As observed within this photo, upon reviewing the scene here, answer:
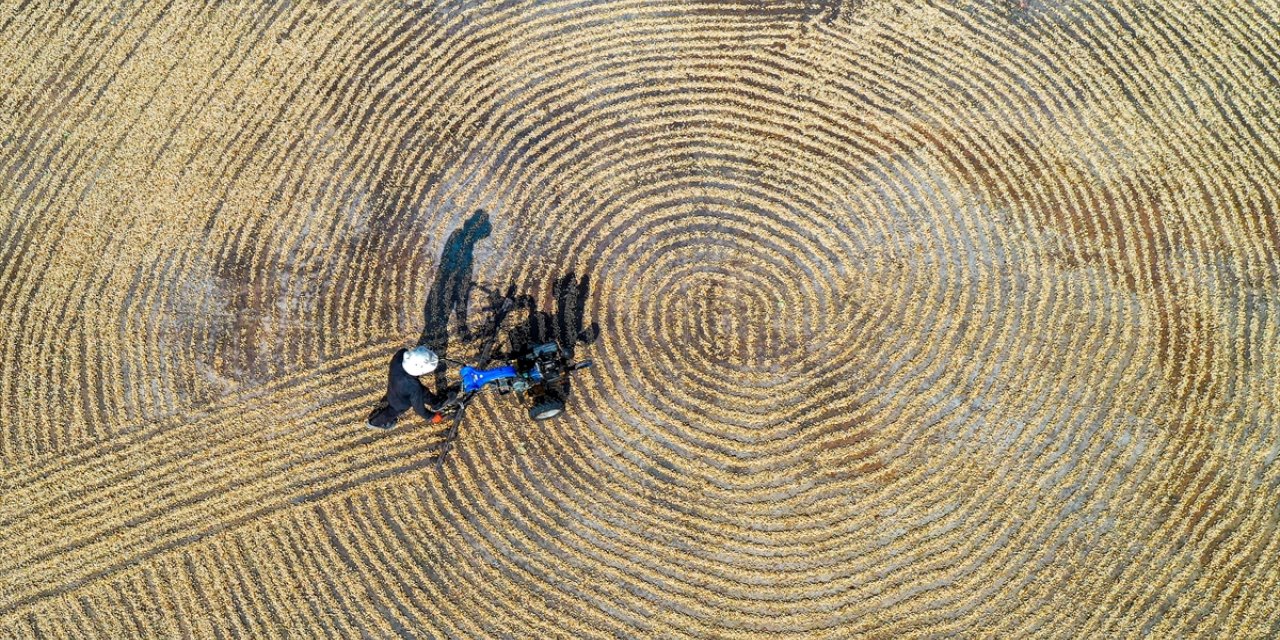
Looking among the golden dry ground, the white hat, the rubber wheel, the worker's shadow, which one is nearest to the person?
the white hat

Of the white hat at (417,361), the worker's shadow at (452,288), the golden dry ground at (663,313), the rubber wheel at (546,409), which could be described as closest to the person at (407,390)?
the white hat at (417,361)

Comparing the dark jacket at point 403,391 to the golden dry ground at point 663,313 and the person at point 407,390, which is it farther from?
the golden dry ground at point 663,313

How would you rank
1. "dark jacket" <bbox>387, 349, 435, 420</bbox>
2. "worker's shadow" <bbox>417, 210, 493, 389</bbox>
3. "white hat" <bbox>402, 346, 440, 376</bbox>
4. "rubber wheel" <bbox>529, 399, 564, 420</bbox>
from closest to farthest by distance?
"white hat" <bbox>402, 346, 440, 376</bbox>, "dark jacket" <bbox>387, 349, 435, 420</bbox>, "rubber wheel" <bbox>529, 399, 564, 420</bbox>, "worker's shadow" <bbox>417, 210, 493, 389</bbox>

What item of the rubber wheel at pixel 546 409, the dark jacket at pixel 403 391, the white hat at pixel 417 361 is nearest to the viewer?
the white hat at pixel 417 361

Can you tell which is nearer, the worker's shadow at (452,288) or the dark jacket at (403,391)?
the dark jacket at (403,391)

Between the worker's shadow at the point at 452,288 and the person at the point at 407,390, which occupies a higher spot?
the worker's shadow at the point at 452,288

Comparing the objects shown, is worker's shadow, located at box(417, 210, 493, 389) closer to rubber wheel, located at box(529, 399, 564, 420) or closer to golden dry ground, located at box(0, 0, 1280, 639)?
golden dry ground, located at box(0, 0, 1280, 639)

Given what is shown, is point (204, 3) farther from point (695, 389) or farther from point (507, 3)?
point (695, 389)

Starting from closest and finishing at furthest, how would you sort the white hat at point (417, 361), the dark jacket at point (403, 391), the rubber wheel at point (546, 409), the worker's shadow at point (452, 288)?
the white hat at point (417, 361), the dark jacket at point (403, 391), the rubber wheel at point (546, 409), the worker's shadow at point (452, 288)

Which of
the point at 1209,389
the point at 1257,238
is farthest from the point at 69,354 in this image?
the point at 1257,238
